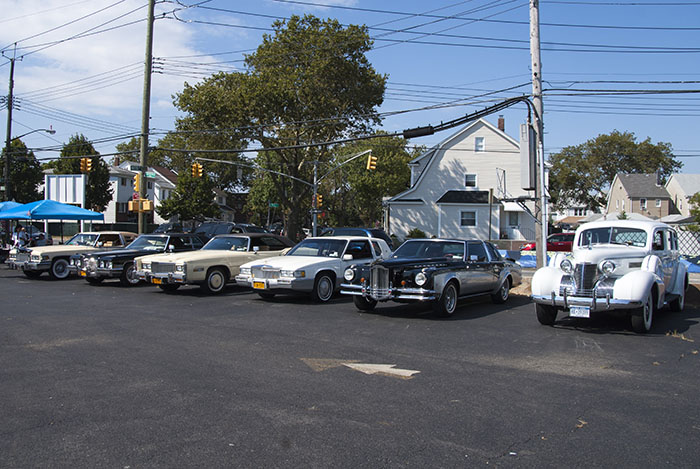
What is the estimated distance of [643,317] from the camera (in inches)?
366

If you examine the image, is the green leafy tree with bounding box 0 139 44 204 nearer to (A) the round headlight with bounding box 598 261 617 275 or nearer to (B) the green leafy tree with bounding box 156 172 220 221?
(B) the green leafy tree with bounding box 156 172 220 221

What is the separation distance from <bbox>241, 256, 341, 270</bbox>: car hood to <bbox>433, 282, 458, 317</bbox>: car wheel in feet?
10.8

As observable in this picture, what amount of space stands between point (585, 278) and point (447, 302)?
2612mm

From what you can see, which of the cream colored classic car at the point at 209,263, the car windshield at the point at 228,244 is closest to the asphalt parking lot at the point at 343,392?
the cream colored classic car at the point at 209,263

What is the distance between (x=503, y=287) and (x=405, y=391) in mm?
8011

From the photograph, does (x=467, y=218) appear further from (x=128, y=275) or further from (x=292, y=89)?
(x=128, y=275)

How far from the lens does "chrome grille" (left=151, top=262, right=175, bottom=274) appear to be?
14438 mm

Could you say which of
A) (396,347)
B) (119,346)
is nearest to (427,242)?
(396,347)

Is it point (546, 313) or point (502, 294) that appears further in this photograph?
point (502, 294)

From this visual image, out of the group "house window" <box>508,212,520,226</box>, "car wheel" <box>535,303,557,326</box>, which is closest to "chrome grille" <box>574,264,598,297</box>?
"car wheel" <box>535,303,557,326</box>

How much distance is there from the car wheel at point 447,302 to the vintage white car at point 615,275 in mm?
1692

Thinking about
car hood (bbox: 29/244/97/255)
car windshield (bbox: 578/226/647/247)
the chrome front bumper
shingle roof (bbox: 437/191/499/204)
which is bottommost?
the chrome front bumper

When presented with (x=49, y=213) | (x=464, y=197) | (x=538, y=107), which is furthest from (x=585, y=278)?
(x=464, y=197)

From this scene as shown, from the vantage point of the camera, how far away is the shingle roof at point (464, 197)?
39.5 m
